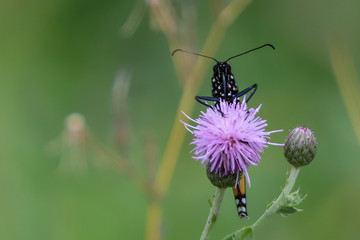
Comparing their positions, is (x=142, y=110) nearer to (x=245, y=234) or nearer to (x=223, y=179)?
(x=223, y=179)

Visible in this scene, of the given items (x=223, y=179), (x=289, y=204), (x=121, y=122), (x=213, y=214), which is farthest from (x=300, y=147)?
(x=121, y=122)

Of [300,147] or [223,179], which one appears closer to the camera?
[223,179]

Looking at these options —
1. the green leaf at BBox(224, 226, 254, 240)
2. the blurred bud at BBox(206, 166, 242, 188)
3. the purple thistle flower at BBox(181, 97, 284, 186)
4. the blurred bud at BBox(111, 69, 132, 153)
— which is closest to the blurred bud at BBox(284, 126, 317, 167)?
the purple thistle flower at BBox(181, 97, 284, 186)

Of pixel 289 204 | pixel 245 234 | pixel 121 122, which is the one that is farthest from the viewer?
pixel 121 122

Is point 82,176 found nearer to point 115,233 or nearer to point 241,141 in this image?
point 115,233

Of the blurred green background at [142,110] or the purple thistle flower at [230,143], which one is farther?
the blurred green background at [142,110]

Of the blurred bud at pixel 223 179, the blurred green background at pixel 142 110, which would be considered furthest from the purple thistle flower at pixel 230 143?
the blurred green background at pixel 142 110

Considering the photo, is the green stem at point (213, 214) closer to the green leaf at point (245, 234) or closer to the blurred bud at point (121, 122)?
the green leaf at point (245, 234)
